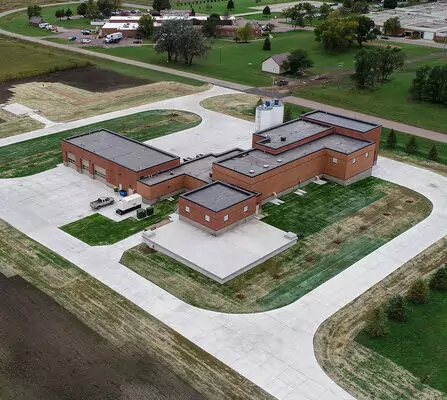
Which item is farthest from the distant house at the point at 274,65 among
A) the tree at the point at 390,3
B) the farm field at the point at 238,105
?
the tree at the point at 390,3

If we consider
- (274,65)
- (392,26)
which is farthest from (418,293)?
(392,26)

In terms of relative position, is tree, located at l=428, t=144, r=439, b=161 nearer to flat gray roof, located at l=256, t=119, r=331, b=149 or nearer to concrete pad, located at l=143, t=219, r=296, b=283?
flat gray roof, located at l=256, t=119, r=331, b=149

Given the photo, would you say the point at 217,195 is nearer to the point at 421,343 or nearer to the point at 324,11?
the point at 421,343

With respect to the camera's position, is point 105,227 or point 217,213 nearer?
point 217,213

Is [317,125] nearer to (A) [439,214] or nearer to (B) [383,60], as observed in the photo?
(A) [439,214]

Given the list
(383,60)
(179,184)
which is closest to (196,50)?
(383,60)

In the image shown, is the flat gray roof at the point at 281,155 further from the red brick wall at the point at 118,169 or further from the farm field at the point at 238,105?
the farm field at the point at 238,105
